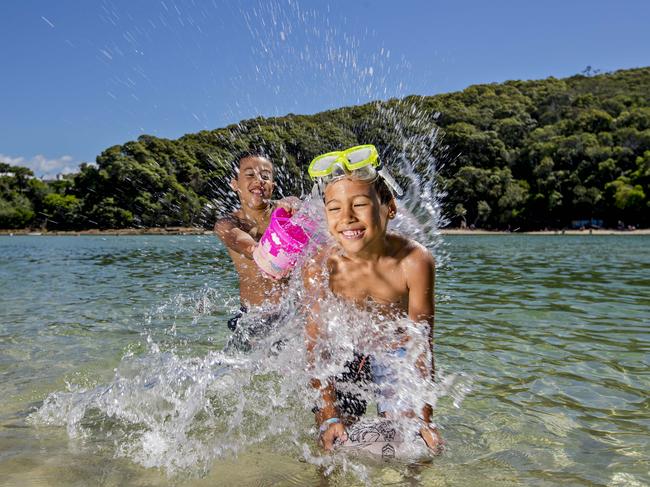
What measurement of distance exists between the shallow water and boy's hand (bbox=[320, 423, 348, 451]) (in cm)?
18

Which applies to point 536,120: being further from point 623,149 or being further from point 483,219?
point 483,219

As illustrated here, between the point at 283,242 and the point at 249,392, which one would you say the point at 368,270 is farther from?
the point at 249,392

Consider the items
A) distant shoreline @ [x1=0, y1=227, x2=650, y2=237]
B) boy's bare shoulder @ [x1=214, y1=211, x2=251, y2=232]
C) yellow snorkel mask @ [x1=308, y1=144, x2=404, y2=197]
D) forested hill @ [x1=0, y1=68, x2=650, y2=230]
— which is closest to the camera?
yellow snorkel mask @ [x1=308, y1=144, x2=404, y2=197]

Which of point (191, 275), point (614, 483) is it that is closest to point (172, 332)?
Answer: point (614, 483)

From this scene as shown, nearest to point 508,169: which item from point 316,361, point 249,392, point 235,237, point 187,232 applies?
point 187,232

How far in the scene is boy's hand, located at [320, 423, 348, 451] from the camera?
10.8ft

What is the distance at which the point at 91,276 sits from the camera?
655 inches

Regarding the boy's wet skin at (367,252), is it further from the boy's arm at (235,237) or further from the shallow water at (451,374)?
the boy's arm at (235,237)

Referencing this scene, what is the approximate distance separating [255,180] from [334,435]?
2.90m

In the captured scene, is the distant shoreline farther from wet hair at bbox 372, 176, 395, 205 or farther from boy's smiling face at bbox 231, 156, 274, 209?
wet hair at bbox 372, 176, 395, 205

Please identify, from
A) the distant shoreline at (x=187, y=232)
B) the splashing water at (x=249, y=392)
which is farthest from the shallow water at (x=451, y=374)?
the distant shoreline at (x=187, y=232)

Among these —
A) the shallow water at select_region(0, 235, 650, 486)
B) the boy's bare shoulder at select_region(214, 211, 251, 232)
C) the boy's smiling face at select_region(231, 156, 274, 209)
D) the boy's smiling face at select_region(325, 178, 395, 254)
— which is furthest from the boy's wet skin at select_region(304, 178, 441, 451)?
the boy's bare shoulder at select_region(214, 211, 251, 232)

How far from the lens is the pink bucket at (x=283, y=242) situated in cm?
399

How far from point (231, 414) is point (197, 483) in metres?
1.28
